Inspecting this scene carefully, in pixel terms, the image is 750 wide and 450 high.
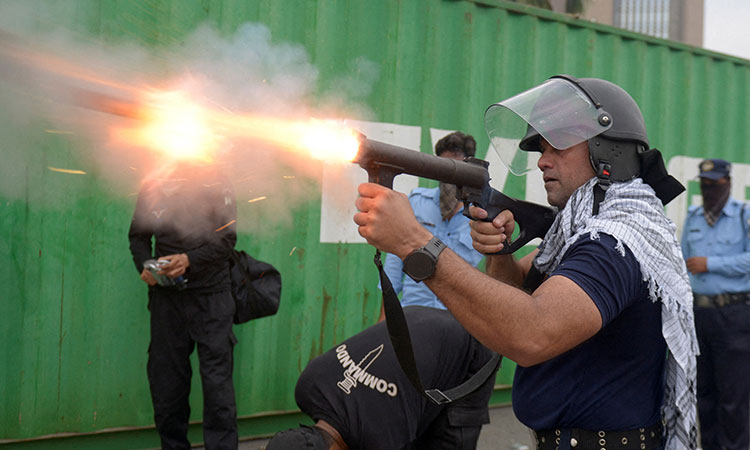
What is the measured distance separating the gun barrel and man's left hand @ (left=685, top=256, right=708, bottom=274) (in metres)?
3.08

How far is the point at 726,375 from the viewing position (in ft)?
13.7

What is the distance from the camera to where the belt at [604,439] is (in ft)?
5.71

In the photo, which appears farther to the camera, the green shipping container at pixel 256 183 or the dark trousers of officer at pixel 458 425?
the green shipping container at pixel 256 183

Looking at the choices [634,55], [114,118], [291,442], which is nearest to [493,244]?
[291,442]

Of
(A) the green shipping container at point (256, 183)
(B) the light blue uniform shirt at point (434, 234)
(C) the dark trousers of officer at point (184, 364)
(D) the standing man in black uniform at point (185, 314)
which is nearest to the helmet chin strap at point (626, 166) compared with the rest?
(B) the light blue uniform shirt at point (434, 234)

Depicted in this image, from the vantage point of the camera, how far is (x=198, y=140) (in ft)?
9.97

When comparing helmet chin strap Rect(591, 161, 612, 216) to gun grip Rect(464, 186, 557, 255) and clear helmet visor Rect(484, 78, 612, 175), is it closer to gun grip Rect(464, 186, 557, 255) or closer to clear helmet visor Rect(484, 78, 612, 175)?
clear helmet visor Rect(484, 78, 612, 175)

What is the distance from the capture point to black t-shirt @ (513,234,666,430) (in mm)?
1703

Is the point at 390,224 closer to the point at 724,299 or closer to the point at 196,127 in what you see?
the point at 196,127

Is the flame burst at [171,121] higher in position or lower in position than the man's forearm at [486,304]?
higher

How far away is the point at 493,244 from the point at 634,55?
4.90 meters

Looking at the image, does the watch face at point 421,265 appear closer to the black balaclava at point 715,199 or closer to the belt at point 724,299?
the belt at point 724,299

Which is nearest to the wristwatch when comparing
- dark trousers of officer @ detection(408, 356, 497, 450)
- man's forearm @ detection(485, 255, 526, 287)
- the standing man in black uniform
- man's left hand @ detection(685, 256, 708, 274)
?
man's forearm @ detection(485, 255, 526, 287)

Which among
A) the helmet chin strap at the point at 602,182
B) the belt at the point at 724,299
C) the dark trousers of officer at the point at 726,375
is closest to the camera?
the helmet chin strap at the point at 602,182
